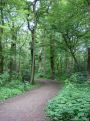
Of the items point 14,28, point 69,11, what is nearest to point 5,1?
point 14,28

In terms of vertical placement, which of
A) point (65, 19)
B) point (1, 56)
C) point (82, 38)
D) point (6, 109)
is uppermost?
point (65, 19)

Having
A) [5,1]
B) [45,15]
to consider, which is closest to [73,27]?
[45,15]

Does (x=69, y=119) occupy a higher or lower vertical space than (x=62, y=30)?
lower

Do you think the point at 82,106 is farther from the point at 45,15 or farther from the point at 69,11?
the point at 45,15

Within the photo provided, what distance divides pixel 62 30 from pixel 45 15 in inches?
106

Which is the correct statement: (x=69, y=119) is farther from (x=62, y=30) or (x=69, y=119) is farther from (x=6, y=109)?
(x=62, y=30)

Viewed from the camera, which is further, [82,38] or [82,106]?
[82,38]

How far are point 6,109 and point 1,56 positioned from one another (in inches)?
495

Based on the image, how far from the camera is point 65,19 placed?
24.6 m

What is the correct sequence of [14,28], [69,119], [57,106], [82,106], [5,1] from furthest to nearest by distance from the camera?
[14,28]
[5,1]
[57,106]
[82,106]
[69,119]

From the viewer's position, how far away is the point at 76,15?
76.9ft

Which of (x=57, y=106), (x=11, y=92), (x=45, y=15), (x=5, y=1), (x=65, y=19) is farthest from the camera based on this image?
(x=45, y=15)

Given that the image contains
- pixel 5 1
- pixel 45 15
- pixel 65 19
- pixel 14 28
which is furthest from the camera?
pixel 45 15

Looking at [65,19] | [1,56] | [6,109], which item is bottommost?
[6,109]
